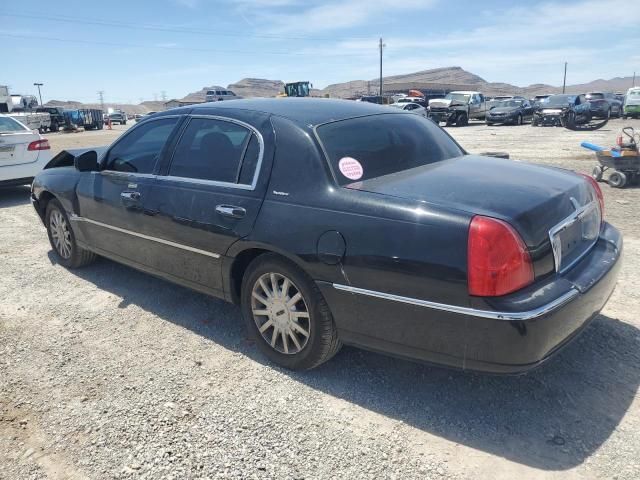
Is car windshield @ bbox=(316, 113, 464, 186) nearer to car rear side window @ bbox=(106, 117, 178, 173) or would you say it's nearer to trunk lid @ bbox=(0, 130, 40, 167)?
car rear side window @ bbox=(106, 117, 178, 173)

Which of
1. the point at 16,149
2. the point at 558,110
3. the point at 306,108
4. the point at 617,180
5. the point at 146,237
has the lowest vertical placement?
the point at 617,180

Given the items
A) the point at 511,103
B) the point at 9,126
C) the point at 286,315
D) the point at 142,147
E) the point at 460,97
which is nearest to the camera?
the point at 286,315

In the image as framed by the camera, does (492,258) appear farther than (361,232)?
No

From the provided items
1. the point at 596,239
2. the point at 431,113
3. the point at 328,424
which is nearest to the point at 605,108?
the point at 431,113

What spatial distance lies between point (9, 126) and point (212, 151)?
24.1 feet

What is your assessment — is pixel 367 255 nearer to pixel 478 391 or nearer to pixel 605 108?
pixel 478 391

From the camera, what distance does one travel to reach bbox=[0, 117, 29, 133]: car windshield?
8880mm

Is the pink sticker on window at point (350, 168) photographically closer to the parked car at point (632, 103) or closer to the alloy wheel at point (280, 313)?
the alloy wheel at point (280, 313)

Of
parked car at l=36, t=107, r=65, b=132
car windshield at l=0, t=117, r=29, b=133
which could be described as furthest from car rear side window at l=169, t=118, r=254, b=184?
parked car at l=36, t=107, r=65, b=132

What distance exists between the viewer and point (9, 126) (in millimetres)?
9039

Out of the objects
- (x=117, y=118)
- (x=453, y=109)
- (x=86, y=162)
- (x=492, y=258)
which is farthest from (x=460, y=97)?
(x=117, y=118)

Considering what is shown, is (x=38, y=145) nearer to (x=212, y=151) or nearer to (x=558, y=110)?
(x=212, y=151)

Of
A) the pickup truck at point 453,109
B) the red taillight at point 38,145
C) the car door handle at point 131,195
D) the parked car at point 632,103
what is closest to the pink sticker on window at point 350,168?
the car door handle at point 131,195

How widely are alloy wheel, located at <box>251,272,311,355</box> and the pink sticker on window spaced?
0.71m
